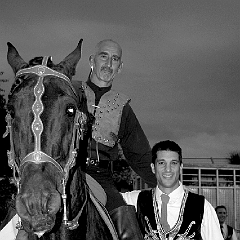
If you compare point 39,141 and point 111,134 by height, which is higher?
point 111,134

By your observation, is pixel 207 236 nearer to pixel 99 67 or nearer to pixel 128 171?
pixel 99 67

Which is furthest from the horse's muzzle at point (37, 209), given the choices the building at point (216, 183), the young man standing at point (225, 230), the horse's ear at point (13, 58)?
the building at point (216, 183)

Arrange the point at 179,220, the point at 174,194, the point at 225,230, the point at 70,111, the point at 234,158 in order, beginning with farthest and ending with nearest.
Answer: the point at 234,158, the point at 225,230, the point at 174,194, the point at 179,220, the point at 70,111

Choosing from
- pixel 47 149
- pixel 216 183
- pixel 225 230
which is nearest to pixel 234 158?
pixel 216 183

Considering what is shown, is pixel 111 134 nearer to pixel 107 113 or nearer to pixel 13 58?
pixel 107 113

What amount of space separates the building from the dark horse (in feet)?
90.2

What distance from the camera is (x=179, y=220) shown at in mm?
5438

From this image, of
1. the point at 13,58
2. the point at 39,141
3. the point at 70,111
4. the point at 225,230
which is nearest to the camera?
the point at 39,141

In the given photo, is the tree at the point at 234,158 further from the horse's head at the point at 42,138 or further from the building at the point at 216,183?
the horse's head at the point at 42,138

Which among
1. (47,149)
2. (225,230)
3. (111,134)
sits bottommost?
(225,230)

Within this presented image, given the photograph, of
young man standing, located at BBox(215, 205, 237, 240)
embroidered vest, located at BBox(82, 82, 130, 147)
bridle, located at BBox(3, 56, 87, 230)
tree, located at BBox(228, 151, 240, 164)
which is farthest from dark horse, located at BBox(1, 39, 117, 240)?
tree, located at BBox(228, 151, 240, 164)

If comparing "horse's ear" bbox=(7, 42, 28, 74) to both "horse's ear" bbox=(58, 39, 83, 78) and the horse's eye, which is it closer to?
"horse's ear" bbox=(58, 39, 83, 78)

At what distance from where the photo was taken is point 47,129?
3.52 metres

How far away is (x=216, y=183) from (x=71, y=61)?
2904cm
